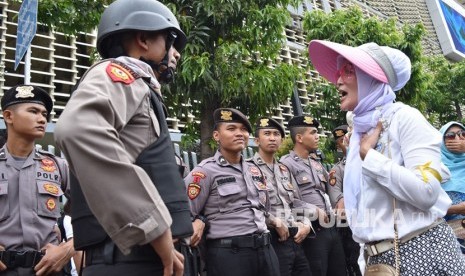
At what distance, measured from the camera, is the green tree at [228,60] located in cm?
563

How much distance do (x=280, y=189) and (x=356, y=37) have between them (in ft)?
16.3

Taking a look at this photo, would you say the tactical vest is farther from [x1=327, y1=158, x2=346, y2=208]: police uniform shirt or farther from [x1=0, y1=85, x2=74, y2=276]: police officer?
[x1=327, y1=158, x2=346, y2=208]: police uniform shirt

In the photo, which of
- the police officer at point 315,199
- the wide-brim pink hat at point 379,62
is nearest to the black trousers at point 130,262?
the wide-brim pink hat at point 379,62

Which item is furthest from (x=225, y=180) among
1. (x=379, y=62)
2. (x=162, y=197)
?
(x=162, y=197)

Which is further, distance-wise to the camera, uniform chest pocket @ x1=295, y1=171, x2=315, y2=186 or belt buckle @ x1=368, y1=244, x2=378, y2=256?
uniform chest pocket @ x1=295, y1=171, x2=315, y2=186

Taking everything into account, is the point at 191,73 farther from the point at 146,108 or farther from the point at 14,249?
the point at 146,108

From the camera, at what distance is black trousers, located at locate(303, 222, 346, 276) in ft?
18.4

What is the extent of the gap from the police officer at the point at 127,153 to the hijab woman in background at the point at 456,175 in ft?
10.4

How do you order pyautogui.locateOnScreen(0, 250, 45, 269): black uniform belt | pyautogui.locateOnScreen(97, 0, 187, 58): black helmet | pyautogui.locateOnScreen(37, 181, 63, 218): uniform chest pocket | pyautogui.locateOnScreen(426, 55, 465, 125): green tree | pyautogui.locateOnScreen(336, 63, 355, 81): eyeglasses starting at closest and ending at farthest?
pyautogui.locateOnScreen(97, 0, 187, 58): black helmet
pyautogui.locateOnScreen(336, 63, 355, 81): eyeglasses
pyautogui.locateOnScreen(0, 250, 45, 269): black uniform belt
pyautogui.locateOnScreen(37, 181, 63, 218): uniform chest pocket
pyautogui.locateOnScreen(426, 55, 465, 125): green tree

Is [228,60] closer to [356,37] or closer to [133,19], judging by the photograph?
[133,19]

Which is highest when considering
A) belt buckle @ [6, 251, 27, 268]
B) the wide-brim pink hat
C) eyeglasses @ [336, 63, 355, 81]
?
the wide-brim pink hat

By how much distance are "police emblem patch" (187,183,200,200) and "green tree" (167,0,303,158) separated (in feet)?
4.62

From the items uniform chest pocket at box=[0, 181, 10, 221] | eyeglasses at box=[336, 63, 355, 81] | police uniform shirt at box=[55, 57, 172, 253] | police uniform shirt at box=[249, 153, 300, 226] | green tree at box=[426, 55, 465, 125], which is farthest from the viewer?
green tree at box=[426, 55, 465, 125]

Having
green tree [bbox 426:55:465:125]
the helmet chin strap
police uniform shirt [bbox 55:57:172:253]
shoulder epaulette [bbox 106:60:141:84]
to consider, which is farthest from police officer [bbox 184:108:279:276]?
green tree [bbox 426:55:465:125]
